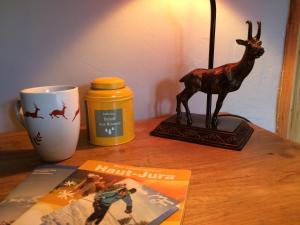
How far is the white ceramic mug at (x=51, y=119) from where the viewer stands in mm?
464

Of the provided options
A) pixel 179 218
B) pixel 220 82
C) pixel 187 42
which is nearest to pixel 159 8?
pixel 187 42

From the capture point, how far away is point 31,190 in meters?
0.39

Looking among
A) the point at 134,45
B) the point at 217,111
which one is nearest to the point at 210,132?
the point at 217,111

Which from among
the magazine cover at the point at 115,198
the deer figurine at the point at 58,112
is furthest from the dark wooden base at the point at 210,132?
the deer figurine at the point at 58,112

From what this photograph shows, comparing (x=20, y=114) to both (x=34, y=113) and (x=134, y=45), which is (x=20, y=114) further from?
(x=134, y=45)

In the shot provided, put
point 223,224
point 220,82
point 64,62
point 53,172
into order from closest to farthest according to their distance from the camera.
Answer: point 223,224
point 53,172
point 220,82
point 64,62

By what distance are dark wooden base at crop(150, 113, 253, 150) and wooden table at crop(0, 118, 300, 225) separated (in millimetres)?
19

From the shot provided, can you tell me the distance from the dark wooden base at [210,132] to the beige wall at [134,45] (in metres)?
0.18

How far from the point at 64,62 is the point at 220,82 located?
1.44 feet

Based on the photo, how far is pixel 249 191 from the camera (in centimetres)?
39

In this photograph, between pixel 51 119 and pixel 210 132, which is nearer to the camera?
pixel 51 119

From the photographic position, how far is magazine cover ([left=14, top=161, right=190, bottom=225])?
0.32 metres

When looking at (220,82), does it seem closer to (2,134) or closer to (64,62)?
(64,62)

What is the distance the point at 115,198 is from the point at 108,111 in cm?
25
